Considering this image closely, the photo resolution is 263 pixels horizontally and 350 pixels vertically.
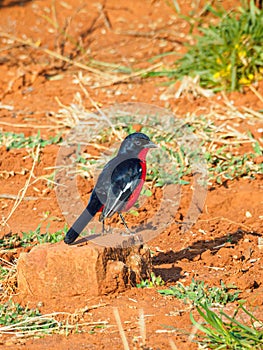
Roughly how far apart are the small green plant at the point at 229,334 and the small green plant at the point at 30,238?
1.86 m

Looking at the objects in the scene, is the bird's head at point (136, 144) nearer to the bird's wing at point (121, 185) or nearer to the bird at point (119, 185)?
the bird at point (119, 185)

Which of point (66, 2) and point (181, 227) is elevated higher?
point (66, 2)

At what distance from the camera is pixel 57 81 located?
9.38m

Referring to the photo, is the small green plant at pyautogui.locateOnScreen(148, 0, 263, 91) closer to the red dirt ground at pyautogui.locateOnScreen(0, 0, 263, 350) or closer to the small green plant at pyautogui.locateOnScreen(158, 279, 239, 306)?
the red dirt ground at pyautogui.locateOnScreen(0, 0, 263, 350)

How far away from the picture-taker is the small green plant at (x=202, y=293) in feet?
15.5

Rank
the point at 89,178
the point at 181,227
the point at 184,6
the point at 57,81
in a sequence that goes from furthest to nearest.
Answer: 1. the point at 184,6
2. the point at 57,81
3. the point at 89,178
4. the point at 181,227

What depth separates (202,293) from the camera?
4.79 metres

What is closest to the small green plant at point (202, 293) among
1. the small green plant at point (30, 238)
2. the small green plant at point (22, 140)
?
the small green plant at point (30, 238)

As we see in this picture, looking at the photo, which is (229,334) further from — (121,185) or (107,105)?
(107,105)

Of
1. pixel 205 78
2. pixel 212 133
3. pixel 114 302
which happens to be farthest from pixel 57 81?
pixel 114 302

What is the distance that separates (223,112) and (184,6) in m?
3.04

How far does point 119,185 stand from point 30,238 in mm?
1159

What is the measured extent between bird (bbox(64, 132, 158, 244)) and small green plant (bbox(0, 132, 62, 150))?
7.70ft

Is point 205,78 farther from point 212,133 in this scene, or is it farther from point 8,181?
point 8,181
